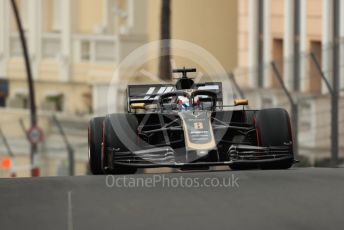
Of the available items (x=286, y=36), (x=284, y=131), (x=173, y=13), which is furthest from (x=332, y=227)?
(x=173, y=13)

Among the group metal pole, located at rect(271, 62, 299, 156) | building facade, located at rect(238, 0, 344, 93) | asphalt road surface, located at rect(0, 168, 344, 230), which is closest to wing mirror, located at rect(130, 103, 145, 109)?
asphalt road surface, located at rect(0, 168, 344, 230)

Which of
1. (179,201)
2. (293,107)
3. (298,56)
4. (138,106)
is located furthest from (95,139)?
(293,107)

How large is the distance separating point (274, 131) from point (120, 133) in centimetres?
205

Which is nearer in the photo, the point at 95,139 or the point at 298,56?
the point at 95,139

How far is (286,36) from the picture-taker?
49.4 m

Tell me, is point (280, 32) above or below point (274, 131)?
above

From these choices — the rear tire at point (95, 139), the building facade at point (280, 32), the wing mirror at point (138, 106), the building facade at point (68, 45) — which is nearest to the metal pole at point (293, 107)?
the building facade at point (280, 32)

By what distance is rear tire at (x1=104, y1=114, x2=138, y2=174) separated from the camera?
20625 mm

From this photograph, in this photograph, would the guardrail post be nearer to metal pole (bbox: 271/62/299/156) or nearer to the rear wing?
metal pole (bbox: 271/62/299/156)

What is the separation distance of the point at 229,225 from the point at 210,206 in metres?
1.50

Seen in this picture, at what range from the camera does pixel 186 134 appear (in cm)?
2020

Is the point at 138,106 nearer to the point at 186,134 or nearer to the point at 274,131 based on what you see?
the point at 186,134

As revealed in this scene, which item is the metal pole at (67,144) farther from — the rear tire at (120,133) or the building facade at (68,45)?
the rear tire at (120,133)

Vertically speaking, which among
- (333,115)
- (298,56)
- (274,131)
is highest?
(298,56)
